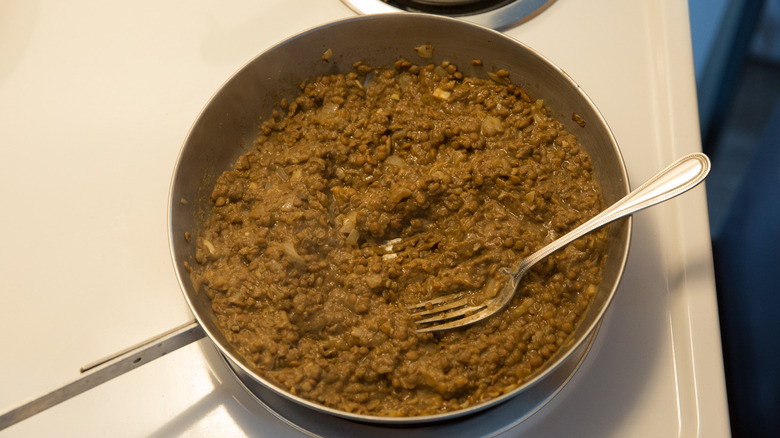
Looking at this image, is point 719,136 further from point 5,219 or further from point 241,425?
point 5,219

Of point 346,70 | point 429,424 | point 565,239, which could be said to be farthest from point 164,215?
point 565,239

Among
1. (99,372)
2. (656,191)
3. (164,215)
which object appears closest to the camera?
(99,372)

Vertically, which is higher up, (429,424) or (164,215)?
(164,215)

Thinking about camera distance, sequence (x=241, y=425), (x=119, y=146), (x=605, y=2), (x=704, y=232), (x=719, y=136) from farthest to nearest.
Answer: (x=719, y=136)
(x=605, y=2)
(x=119, y=146)
(x=704, y=232)
(x=241, y=425)

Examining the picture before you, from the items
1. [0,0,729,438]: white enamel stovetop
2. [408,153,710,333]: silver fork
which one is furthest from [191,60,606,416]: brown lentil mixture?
[0,0,729,438]: white enamel stovetop

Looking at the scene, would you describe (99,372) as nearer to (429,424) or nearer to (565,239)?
(429,424)

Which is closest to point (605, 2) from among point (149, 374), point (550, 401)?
point (550, 401)

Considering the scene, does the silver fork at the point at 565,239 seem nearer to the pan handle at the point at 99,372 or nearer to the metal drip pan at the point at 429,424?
the metal drip pan at the point at 429,424
